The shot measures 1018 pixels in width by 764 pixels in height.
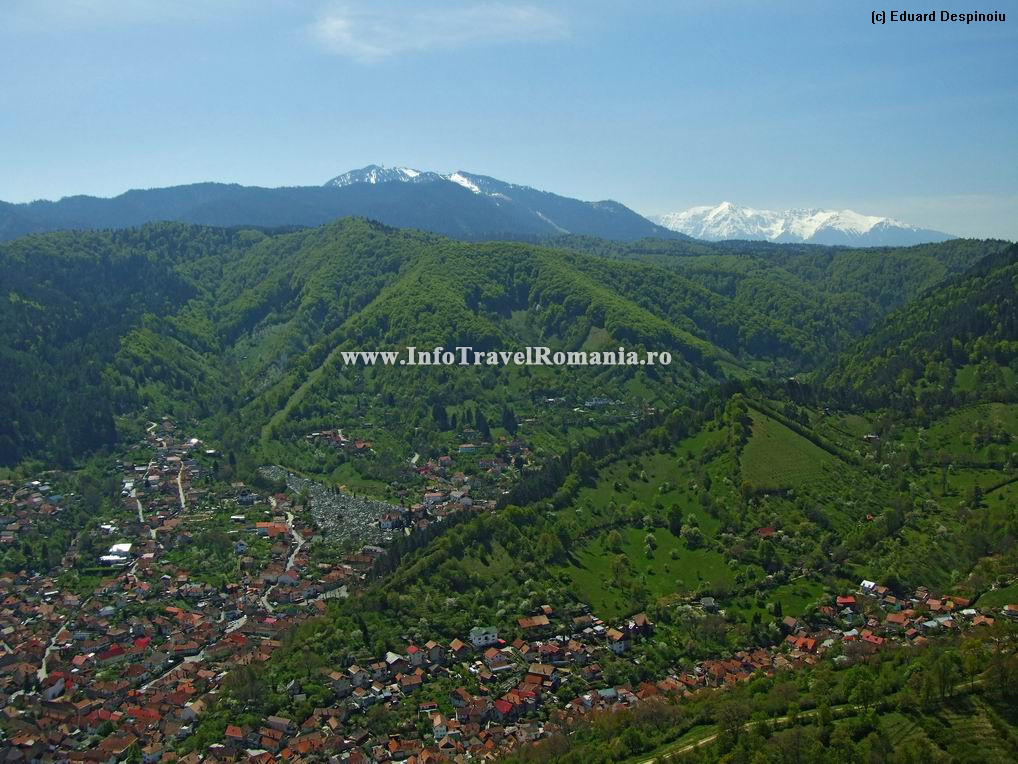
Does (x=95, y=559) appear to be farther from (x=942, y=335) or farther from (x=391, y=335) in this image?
(x=942, y=335)

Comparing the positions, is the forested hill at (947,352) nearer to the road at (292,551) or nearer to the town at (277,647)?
the town at (277,647)

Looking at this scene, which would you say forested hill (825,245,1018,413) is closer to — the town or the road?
the town

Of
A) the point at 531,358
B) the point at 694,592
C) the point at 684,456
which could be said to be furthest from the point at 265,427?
the point at 694,592

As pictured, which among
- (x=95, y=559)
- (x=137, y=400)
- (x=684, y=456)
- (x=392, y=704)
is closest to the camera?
(x=392, y=704)

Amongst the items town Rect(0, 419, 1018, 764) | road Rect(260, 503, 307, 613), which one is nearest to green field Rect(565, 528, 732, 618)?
town Rect(0, 419, 1018, 764)

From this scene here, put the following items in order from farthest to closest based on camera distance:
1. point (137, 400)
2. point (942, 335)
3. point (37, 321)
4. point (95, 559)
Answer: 1. point (37, 321)
2. point (137, 400)
3. point (942, 335)
4. point (95, 559)

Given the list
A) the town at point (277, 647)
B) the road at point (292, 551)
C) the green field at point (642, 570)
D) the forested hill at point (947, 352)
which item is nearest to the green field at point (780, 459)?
the green field at point (642, 570)
